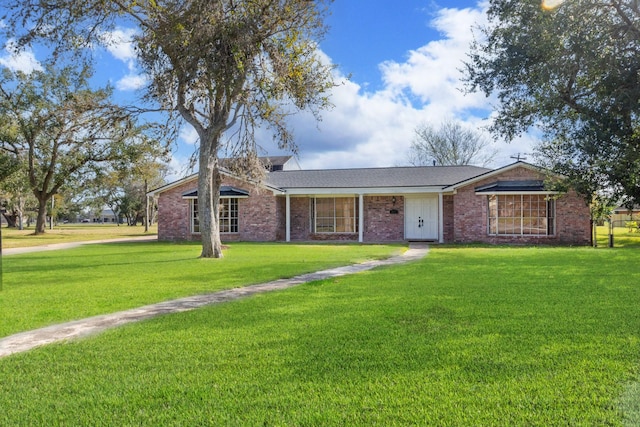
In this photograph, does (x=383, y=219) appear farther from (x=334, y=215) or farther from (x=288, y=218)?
(x=288, y=218)

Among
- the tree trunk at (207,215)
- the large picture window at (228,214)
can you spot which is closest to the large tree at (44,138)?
the large picture window at (228,214)

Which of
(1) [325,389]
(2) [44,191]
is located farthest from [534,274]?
(2) [44,191]

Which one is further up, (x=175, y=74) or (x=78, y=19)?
(x=78, y=19)

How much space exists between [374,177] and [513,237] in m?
7.92

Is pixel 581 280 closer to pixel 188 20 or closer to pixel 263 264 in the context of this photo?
pixel 263 264

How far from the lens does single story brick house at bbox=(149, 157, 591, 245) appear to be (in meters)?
21.1

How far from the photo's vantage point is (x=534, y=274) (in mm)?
10219

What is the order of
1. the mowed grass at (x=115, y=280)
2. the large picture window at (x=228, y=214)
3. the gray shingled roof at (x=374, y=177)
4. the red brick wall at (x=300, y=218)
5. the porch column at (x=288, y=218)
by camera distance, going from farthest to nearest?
the red brick wall at (x=300, y=218) → the large picture window at (x=228, y=214) → the gray shingled roof at (x=374, y=177) → the porch column at (x=288, y=218) → the mowed grass at (x=115, y=280)

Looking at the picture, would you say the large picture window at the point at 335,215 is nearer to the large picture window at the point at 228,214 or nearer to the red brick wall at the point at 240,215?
the red brick wall at the point at 240,215

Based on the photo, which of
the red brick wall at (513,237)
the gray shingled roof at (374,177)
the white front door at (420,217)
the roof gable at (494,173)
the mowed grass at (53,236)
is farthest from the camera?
the mowed grass at (53,236)

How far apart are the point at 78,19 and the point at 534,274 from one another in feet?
48.3

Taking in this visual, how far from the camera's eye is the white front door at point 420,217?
934 inches

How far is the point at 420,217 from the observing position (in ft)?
78.4

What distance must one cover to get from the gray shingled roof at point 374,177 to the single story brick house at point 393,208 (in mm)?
55
